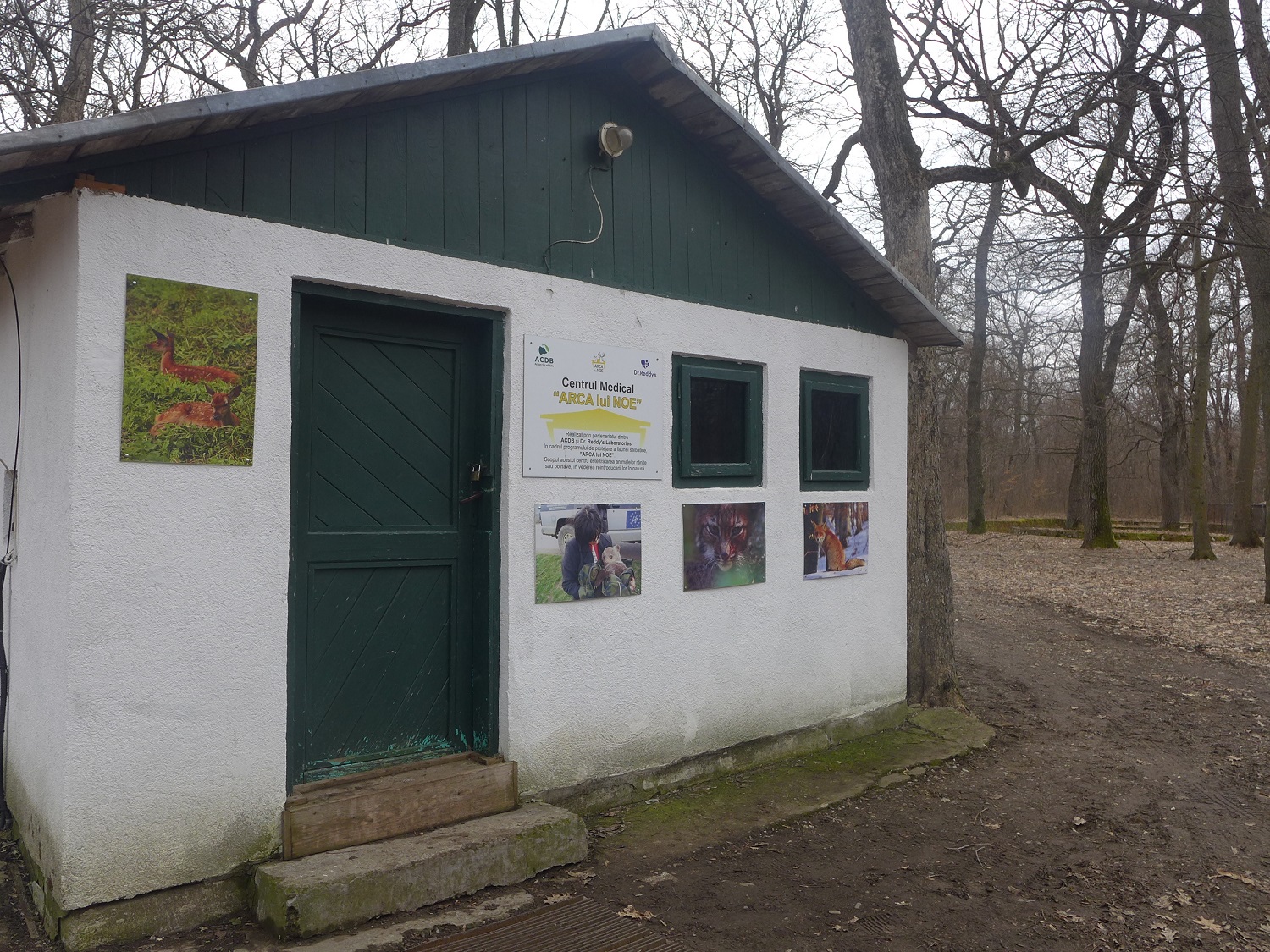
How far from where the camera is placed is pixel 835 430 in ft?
22.7

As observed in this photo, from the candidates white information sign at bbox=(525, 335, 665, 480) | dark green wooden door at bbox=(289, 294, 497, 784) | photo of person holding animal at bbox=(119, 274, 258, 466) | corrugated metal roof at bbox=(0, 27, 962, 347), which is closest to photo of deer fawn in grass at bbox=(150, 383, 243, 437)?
photo of person holding animal at bbox=(119, 274, 258, 466)

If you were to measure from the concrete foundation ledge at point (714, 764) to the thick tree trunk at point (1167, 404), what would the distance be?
1477 centimetres

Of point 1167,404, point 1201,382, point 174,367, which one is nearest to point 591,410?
point 174,367

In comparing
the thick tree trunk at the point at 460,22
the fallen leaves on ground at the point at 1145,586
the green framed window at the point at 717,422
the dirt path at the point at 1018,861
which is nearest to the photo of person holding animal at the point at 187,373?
the dirt path at the point at 1018,861

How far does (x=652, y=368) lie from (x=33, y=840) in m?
3.87

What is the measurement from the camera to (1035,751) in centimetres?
686

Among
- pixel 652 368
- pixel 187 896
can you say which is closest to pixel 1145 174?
pixel 652 368

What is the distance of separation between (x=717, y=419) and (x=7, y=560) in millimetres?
3988

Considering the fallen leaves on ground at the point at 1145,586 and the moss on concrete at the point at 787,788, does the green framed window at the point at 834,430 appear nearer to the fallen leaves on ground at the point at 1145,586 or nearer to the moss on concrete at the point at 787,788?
the moss on concrete at the point at 787,788

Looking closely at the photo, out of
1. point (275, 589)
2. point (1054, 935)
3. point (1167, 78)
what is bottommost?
point (1054, 935)

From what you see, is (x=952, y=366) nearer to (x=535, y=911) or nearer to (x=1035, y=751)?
(x=1035, y=751)

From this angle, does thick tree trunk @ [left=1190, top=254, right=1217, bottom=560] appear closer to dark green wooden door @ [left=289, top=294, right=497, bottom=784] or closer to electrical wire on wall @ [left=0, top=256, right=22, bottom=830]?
dark green wooden door @ [left=289, top=294, right=497, bottom=784]

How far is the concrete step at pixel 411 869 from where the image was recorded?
3.73 metres

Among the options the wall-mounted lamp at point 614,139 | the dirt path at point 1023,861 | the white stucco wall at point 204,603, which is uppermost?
the wall-mounted lamp at point 614,139
